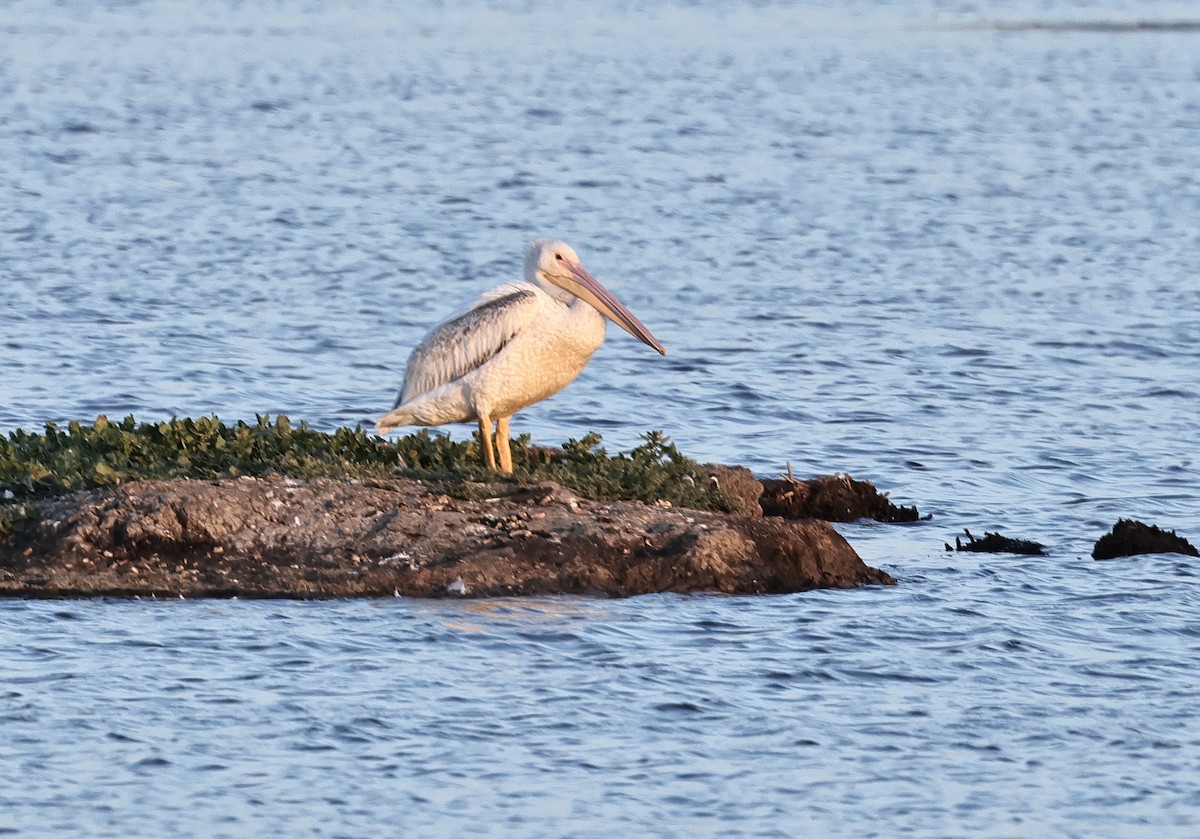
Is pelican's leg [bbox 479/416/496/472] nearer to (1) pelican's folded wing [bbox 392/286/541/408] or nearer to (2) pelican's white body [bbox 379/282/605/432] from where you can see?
(2) pelican's white body [bbox 379/282/605/432]

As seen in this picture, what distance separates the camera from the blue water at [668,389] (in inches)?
352

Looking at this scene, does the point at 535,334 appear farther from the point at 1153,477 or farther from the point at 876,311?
the point at 876,311

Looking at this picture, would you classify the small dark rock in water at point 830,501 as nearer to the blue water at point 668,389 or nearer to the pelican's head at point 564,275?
the blue water at point 668,389

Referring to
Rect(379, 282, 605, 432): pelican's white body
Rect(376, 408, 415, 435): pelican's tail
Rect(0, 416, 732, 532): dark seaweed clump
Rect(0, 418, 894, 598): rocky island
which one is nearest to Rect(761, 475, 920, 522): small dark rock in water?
Rect(0, 416, 732, 532): dark seaweed clump

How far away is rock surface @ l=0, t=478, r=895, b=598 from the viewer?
440 inches

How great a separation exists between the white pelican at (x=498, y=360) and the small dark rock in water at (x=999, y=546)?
8.41ft

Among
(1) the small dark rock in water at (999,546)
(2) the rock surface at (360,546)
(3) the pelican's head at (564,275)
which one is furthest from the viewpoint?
(1) the small dark rock in water at (999,546)

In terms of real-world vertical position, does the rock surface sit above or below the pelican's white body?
below

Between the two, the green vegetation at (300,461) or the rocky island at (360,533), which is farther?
the green vegetation at (300,461)

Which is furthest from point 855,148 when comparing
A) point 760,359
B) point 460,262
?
→ point 760,359

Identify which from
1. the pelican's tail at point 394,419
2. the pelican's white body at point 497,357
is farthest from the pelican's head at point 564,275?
the pelican's tail at point 394,419

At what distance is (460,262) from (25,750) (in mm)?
15584

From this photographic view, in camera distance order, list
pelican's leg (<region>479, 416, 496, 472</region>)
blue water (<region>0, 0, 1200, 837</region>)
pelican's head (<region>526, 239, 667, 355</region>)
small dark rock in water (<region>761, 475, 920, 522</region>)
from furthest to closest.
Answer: small dark rock in water (<region>761, 475, 920, 522</region>)
pelican's head (<region>526, 239, 667, 355</region>)
pelican's leg (<region>479, 416, 496, 472</region>)
blue water (<region>0, 0, 1200, 837</region>)

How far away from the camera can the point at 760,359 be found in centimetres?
1920
